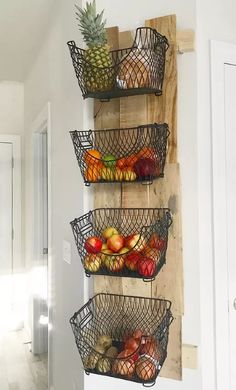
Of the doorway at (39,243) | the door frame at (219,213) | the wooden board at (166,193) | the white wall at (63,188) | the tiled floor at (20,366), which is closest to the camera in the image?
the wooden board at (166,193)

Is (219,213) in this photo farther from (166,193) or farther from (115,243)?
(115,243)

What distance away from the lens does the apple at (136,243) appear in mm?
1118

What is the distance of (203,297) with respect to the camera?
1374 millimetres

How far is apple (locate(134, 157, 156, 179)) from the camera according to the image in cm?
113

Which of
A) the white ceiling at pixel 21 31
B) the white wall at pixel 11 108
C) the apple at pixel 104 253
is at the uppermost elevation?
the white ceiling at pixel 21 31

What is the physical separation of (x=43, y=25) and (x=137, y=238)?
6.68 feet

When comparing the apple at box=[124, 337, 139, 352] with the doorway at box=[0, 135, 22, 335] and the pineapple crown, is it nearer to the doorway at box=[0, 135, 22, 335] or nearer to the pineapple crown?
the pineapple crown

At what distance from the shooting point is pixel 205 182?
1390mm

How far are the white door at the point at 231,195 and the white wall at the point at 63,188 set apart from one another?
69cm

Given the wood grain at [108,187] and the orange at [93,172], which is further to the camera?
the wood grain at [108,187]

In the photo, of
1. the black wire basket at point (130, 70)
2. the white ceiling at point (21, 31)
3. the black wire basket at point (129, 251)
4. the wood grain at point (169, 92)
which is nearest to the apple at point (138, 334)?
the black wire basket at point (129, 251)

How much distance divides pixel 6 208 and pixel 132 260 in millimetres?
2930

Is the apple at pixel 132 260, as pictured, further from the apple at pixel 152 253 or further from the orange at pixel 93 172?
the orange at pixel 93 172

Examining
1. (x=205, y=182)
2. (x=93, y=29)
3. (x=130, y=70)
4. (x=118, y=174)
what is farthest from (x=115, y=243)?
(x=93, y=29)
